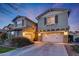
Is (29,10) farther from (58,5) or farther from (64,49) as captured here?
(64,49)

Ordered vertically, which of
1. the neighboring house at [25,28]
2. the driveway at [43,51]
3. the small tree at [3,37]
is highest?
the neighboring house at [25,28]

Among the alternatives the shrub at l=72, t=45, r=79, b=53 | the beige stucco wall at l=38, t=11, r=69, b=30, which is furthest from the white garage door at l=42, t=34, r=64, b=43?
the shrub at l=72, t=45, r=79, b=53

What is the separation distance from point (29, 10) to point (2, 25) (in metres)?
0.48

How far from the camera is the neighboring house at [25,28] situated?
3377 millimetres

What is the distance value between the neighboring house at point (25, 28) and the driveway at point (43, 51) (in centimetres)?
18

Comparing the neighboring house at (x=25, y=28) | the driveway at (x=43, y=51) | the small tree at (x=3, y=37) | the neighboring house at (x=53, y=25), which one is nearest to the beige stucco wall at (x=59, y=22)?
the neighboring house at (x=53, y=25)

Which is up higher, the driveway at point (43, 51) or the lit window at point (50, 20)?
the lit window at point (50, 20)

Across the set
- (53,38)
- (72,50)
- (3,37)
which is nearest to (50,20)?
(53,38)

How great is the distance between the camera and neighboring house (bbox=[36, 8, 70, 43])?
334 centimetres

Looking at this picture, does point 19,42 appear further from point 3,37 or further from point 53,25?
point 53,25

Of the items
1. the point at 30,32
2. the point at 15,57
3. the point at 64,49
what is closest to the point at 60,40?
the point at 64,49

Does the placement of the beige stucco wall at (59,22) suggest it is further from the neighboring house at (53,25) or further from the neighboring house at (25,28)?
the neighboring house at (25,28)

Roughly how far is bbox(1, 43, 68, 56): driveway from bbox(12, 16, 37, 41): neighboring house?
0.60ft

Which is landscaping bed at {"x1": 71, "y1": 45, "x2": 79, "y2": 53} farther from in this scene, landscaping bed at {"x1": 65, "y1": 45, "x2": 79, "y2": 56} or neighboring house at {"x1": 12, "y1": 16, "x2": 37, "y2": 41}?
neighboring house at {"x1": 12, "y1": 16, "x2": 37, "y2": 41}
